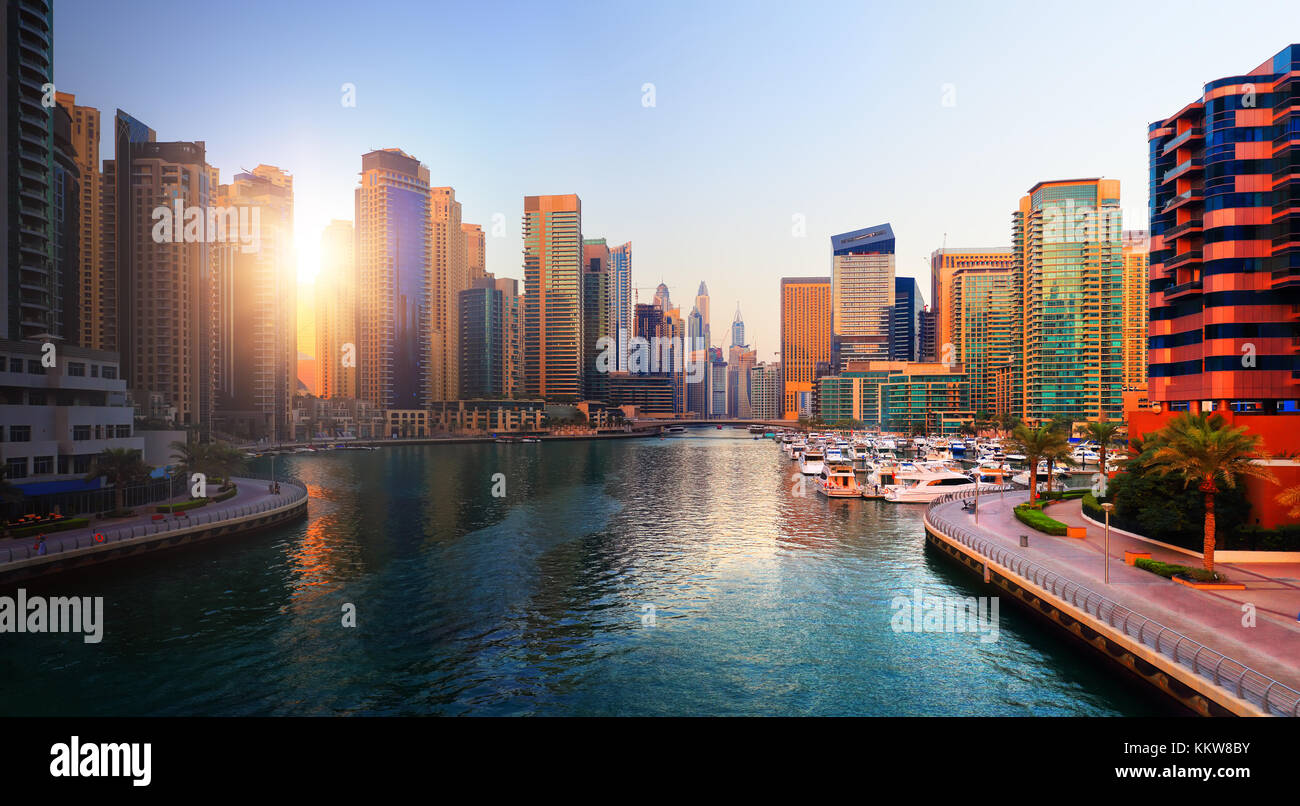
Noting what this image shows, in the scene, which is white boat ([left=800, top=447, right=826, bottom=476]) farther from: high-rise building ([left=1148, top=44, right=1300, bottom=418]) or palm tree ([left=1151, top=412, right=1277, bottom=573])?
palm tree ([left=1151, top=412, right=1277, bottom=573])

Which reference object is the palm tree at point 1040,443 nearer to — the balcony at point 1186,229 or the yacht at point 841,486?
the balcony at point 1186,229

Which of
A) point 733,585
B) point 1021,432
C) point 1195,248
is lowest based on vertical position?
point 733,585

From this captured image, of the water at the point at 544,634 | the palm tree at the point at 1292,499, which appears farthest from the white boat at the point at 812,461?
the palm tree at the point at 1292,499

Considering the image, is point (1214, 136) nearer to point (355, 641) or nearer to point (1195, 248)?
point (1195, 248)

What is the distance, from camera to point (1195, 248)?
2143 inches

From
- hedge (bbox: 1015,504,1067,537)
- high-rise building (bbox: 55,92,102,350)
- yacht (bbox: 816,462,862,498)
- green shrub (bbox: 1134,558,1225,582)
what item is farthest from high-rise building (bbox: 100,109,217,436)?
green shrub (bbox: 1134,558,1225,582)

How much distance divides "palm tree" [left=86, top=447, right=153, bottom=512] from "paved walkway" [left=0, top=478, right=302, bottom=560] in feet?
8.38

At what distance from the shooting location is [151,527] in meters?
49.9

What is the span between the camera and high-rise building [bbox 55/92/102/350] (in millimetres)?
164750

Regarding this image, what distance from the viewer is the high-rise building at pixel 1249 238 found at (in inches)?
1876

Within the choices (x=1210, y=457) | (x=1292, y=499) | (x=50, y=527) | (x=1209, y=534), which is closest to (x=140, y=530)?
(x=50, y=527)
